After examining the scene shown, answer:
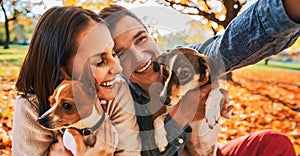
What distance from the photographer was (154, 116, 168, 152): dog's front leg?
3.41ft

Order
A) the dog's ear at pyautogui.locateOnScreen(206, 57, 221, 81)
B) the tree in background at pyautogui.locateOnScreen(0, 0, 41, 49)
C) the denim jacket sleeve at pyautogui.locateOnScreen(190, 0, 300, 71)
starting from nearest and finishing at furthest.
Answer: the denim jacket sleeve at pyautogui.locateOnScreen(190, 0, 300, 71) < the dog's ear at pyautogui.locateOnScreen(206, 57, 221, 81) < the tree in background at pyautogui.locateOnScreen(0, 0, 41, 49)

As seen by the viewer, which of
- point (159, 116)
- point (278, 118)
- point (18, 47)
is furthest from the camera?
point (278, 118)

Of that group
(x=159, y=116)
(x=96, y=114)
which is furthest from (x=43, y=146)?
(x=159, y=116)

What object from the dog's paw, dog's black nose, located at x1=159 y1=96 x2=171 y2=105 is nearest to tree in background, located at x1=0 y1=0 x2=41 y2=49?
dog's black nose, located at x1=159 y1=96 x2=171 y2=105

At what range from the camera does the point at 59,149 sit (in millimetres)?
984

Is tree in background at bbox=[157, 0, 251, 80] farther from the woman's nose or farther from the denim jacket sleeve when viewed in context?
the woman's nose

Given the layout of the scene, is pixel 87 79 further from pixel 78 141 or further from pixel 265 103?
pixel 265 103

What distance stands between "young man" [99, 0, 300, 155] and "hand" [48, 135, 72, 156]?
0.61 feet

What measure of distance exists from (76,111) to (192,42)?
1.14 ft

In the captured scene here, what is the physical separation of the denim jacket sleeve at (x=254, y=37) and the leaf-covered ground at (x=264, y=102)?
438 millimetres

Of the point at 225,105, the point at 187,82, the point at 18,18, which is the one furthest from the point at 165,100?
the point at 18,18

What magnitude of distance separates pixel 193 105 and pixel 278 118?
2.87 feet

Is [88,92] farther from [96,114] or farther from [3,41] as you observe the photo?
[3,41]

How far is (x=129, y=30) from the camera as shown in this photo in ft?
3.14
